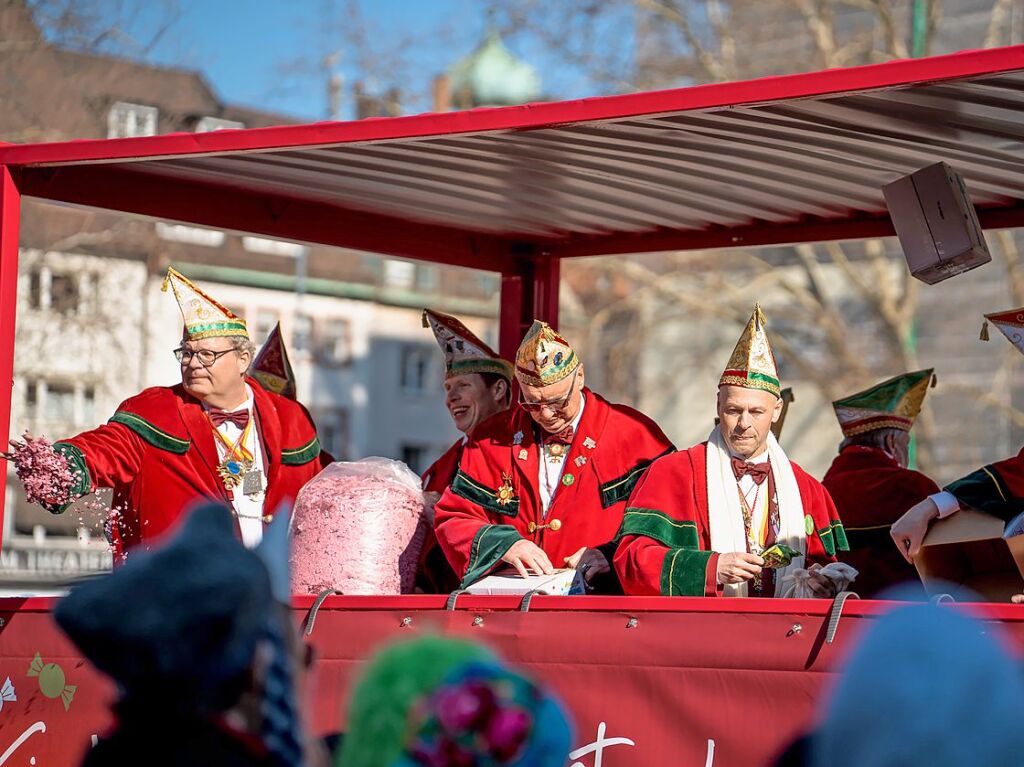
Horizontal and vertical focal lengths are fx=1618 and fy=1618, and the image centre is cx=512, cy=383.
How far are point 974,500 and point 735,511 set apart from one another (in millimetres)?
736

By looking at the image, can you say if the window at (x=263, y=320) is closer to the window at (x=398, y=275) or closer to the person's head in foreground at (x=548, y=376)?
the window at (x=398, y=275)

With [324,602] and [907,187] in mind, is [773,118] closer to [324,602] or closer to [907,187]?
[907,187]

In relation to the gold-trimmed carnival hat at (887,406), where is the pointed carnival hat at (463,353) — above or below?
above

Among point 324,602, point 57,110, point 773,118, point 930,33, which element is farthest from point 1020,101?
point 930,33

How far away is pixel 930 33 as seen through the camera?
65.2 feet

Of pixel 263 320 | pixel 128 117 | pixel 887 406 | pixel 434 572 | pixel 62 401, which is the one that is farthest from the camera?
pixel 263 320

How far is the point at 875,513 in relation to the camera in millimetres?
6164

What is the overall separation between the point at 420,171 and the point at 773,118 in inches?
62.0

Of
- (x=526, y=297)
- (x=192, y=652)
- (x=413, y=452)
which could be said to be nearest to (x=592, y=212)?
(x=526, y=297)

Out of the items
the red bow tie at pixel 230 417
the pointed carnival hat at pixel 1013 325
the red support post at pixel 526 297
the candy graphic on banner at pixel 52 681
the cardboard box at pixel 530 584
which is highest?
the red support post at pixel 526 297

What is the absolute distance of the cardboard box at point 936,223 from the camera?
561 cm

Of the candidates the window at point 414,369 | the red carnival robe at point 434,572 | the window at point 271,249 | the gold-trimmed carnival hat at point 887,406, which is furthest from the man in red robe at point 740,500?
the window at point 414,369

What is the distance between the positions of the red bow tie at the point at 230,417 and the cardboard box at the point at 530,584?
4.66 ft

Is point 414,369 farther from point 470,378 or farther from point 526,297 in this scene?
point 470,378
